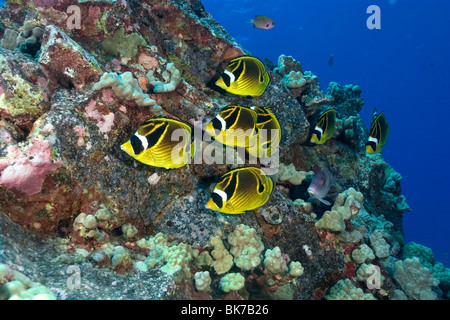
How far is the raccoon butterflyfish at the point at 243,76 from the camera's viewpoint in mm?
2814

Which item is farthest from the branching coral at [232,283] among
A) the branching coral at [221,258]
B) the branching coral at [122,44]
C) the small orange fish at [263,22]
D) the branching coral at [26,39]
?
the small orange fish at [263,22]

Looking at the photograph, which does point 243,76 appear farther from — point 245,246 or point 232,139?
point 245,246

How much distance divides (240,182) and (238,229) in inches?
42.5

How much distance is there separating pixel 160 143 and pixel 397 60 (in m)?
106

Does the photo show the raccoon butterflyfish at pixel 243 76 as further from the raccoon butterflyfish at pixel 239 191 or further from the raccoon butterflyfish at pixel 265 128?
the raccoon butterflyfish at pixel 239 191

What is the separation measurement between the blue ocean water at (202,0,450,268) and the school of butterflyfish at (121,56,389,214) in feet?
202

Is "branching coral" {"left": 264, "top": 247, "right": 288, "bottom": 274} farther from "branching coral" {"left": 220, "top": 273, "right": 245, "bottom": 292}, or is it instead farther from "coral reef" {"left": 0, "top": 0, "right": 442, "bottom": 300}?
"branching coral" {"left": 220, "top": 273, "right": 245, "bottom": 292}

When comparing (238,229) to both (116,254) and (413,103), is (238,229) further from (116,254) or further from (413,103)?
(413,103)

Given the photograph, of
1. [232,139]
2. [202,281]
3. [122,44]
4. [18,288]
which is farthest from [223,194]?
[122,44]

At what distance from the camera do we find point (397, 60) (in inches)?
3420

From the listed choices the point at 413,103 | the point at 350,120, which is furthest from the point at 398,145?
the point at 350,120

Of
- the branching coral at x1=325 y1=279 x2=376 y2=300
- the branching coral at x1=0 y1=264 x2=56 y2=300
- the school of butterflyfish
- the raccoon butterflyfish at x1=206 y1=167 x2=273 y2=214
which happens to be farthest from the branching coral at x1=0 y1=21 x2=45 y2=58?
the branching coral at x1=325 y1=279 x2=376 y2=300

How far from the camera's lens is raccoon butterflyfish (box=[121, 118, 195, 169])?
2.02 metres
